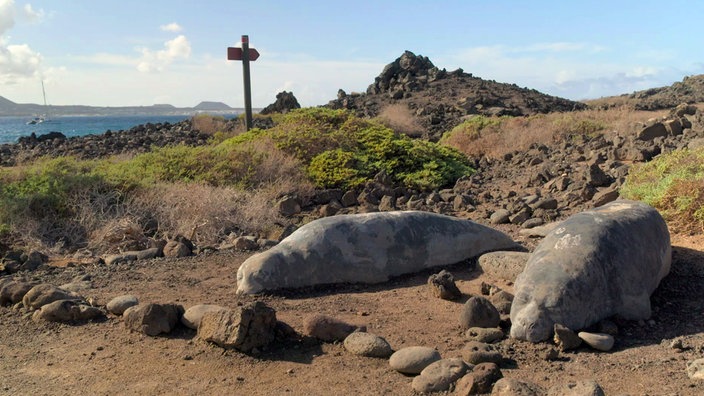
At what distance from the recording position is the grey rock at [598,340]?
14.8 ft

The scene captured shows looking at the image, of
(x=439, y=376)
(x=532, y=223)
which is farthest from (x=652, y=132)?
(x=439, y=376)

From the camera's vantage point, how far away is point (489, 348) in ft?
14.7

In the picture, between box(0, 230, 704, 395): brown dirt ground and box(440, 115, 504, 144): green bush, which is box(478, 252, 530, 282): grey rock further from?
box(440, 115, 504, 144): green bush

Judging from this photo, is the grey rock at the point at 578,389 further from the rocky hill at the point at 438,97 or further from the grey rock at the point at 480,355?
the rocky hill at the point at 438,97

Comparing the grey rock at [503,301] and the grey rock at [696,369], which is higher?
the grey rock at [696,369]

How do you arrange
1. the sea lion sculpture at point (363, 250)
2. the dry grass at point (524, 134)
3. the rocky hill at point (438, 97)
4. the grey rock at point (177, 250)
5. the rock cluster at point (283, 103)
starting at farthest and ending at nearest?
the rock cluster at point (283, 103) → the rocky hill at point (438, 97) → the dry grass at point (524, 134) → the grey rock at point (177, 250) → the sea lion sculpture at point (363, 250)

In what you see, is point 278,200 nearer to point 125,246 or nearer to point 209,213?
point 209,213

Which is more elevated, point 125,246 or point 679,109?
point 679,109

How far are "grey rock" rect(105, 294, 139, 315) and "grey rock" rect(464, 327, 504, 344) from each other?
8.98 ft

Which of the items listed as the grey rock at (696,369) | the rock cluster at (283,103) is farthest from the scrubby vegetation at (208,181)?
the rock cluster at (283,103)

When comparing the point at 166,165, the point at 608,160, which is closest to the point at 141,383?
the point at 166,165

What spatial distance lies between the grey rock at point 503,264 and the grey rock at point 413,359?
206 cm

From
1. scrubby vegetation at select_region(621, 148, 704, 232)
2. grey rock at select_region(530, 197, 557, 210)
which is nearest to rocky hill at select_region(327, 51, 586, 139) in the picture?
grey rock at select_region(530, 197, 557, 210)

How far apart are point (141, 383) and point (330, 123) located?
418 inches
